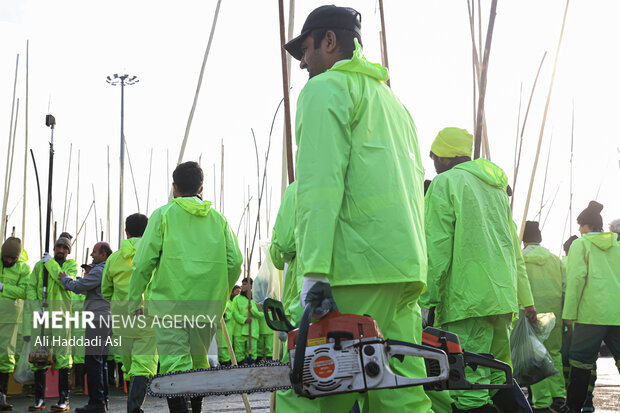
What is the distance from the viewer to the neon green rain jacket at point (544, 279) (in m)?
6.89

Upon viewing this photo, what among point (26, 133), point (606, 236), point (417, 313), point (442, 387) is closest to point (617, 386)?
point (606, 236)

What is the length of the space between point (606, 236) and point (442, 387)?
3755mm

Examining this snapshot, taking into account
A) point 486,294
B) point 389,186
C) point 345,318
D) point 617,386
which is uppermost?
point 389,186

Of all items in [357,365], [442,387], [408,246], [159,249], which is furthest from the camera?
[159,249]

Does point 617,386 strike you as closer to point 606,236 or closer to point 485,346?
point 606,236

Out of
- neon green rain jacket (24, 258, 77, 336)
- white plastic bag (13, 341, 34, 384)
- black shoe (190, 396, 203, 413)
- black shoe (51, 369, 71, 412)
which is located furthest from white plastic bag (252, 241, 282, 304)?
white plastic bag (13, 341, 34, 384)

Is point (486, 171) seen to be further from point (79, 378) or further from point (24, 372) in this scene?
point (79, 378)

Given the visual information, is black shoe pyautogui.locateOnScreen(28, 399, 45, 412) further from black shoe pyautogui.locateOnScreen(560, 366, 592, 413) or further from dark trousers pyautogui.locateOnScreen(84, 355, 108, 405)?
black shoe pyautogui.locateOnScreen(560, 366, 592, 413)

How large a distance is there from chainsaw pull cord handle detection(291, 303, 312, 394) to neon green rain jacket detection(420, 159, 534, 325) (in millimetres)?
1743

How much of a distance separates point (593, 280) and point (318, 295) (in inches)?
180

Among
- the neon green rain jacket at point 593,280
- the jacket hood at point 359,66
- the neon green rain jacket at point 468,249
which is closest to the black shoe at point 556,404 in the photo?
the neon green rain jacket at point 593,280

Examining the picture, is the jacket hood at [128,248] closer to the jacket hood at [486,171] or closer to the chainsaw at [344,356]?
the jacket hood at [486,171]

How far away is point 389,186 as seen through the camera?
7.72 ft

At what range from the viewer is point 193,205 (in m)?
4.79
